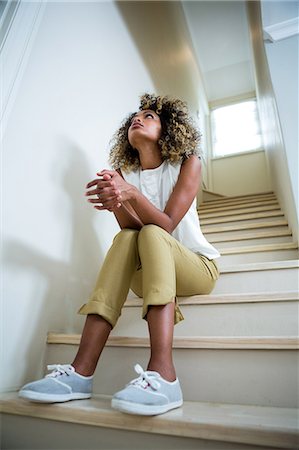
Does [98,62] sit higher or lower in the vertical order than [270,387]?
higher

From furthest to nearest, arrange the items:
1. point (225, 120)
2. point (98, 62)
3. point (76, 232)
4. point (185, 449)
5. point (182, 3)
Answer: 1. point (225, 120)
2. point (182, 3)
3. point (98, 62)
4. point (76, 232)
5. point (185, 449)

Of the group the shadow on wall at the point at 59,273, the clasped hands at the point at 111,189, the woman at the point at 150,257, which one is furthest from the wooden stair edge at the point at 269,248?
the clasped hands at the point at 111,189

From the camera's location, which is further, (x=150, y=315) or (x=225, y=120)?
(x=225, y=120)

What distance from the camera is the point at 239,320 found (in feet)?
3.06

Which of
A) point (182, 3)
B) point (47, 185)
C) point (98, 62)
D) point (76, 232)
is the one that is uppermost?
point (182, 3)

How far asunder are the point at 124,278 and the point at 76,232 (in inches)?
21.2

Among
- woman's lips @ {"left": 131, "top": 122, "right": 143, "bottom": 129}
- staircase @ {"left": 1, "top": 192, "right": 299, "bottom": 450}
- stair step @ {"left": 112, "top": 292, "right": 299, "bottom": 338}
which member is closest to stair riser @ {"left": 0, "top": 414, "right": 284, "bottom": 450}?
staircase @ {"left": 1, "top": 192, "right": 299, "bottom": 450}

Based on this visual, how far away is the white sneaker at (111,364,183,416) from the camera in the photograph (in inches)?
22.6

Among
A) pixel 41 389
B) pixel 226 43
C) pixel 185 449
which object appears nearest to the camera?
pixel 185 449

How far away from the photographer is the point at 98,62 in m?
1.71

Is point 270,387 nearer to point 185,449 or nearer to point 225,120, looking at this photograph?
point 185,449

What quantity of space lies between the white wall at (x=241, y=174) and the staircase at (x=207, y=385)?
11.8 feet

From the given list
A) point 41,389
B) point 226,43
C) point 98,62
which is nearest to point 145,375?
point 41,389


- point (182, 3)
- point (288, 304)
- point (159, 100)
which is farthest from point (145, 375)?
point (182, 3)
